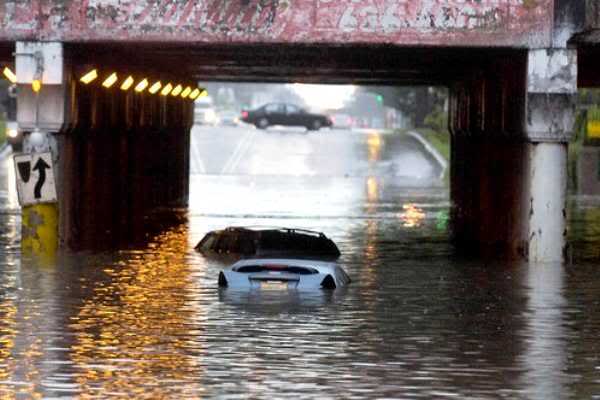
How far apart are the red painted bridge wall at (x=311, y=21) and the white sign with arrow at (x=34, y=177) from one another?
287 centimetres

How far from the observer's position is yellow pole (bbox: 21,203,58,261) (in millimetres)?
40656

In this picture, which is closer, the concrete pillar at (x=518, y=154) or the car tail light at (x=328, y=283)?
the car tail light at (x=328, y=283)

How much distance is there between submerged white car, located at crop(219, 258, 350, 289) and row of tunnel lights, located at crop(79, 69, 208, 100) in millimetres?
12929

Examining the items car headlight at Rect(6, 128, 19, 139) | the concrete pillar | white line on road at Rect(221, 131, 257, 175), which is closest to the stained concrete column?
the concrete pillar

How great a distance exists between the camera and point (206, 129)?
12212 centimetres

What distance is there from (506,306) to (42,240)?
1293 centimetres

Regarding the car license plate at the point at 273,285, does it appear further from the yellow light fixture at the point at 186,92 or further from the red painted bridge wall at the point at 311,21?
the yellow light fixture at the point at 186,92

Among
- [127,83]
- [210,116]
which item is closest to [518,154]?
[127,83]

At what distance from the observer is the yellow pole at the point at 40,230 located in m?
40.7

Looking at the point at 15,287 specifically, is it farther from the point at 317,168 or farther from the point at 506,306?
the point at 317,168

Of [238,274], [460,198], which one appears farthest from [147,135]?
[238,274]

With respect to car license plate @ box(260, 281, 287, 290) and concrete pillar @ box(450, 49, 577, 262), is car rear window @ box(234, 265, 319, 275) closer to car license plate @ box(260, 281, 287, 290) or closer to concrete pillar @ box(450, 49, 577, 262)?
car license plate @ box(260, 281, 287, 290)

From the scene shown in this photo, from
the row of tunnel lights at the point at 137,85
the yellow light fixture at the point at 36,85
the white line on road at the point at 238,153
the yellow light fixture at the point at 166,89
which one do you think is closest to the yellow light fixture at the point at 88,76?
the row of tunnel lights at the point at 137,85

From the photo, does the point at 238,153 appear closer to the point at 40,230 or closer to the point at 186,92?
the point at 186,92
